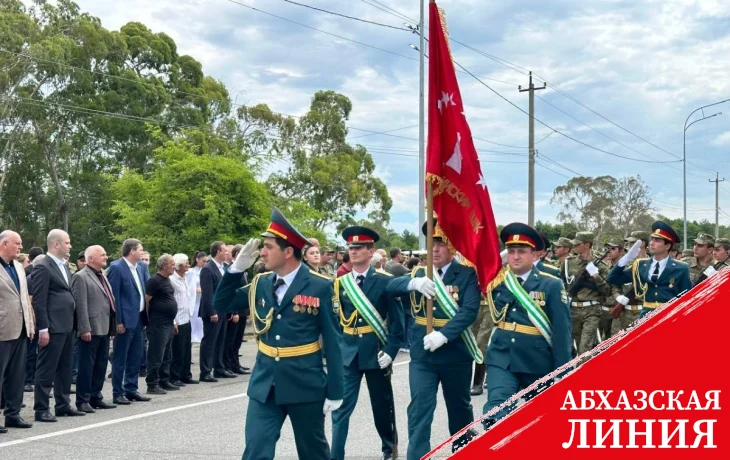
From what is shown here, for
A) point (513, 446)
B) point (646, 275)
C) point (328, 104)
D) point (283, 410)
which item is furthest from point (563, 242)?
point (328, 104)

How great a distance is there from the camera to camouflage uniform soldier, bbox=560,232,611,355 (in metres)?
11.6

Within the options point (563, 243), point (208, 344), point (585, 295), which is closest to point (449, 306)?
point (585, 295)

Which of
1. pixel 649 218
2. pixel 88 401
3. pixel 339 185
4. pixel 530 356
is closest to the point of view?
pixel 530 356

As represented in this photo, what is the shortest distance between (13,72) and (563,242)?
30.3 metres

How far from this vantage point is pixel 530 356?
6.17m

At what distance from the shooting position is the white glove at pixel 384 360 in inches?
267

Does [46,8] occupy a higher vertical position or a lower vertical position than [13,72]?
higher

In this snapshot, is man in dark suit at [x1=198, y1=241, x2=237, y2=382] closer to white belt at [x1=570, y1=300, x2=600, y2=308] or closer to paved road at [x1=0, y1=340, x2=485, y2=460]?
paved road at [x1=0, y1=340, x2=485, y2=460]

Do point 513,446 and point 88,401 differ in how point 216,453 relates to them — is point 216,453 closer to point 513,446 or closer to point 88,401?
point 88,401

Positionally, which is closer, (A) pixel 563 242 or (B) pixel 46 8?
(A) pixel 563 242

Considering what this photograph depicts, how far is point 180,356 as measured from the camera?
1176 cm

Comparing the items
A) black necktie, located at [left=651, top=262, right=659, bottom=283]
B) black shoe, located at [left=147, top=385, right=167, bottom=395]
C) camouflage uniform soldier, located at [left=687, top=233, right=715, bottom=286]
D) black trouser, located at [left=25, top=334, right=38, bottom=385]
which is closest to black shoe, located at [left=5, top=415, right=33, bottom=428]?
black shoe, located at [left=147, top=385, right=167, bottom=395]

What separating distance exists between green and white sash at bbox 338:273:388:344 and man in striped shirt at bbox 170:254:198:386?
5.31 metres

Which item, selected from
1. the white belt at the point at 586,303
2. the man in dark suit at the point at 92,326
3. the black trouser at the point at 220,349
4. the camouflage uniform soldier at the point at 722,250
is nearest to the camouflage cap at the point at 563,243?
the white belt at the point at 586,303
